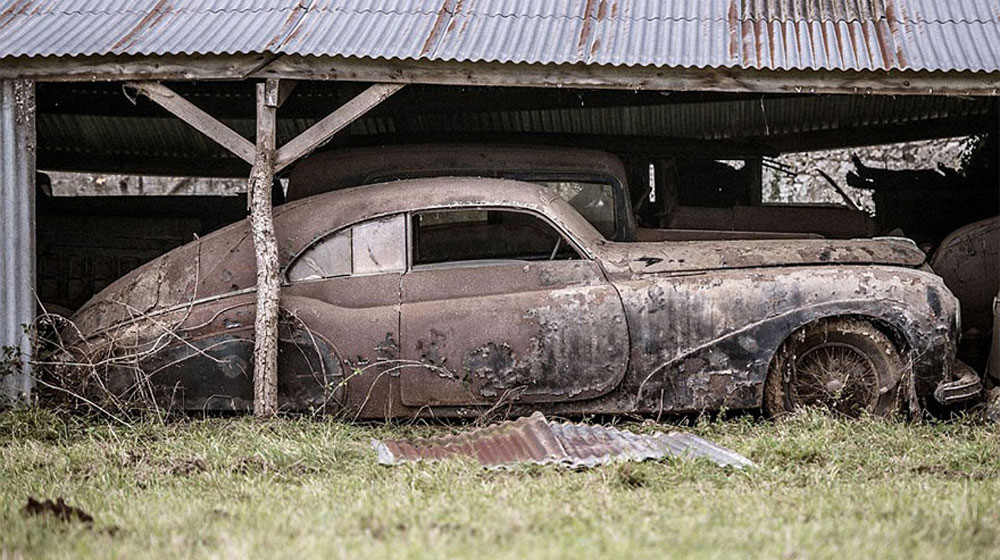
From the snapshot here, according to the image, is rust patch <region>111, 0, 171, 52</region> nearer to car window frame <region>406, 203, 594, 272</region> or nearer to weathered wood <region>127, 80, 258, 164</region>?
weathered wood <region>127, 80, 258, 164</region>

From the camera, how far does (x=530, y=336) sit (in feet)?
21.8

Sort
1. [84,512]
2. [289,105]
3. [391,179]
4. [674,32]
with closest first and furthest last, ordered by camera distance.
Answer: [84,512], [674,32], [391,179], [289,105]

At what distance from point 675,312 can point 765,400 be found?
2.53 ft

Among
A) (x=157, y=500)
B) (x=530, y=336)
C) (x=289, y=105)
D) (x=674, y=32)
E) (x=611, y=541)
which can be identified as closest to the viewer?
(x=611, y=541)

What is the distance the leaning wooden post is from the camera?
666 cm

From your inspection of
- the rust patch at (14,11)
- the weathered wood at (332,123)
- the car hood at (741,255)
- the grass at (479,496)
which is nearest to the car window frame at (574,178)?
the car hood at (741,255)

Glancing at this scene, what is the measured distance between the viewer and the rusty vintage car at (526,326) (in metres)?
6.68

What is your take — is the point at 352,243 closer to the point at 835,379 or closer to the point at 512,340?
the point at 512,340

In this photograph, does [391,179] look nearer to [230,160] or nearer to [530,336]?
[530,336]

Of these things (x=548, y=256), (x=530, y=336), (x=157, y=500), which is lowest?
(x=157, y=500)

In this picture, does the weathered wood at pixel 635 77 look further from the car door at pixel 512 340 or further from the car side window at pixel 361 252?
the car door at pixel 512 340

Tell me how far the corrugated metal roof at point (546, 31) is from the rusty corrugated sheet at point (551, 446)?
7.36 feet

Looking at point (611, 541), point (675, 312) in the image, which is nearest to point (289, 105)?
point (675, 312)

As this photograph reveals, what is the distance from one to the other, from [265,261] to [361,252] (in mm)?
584
